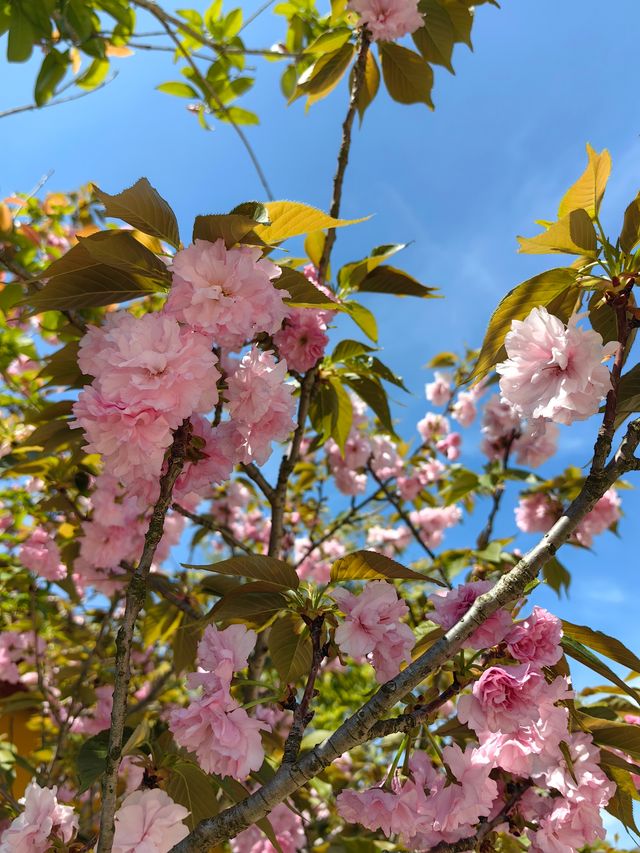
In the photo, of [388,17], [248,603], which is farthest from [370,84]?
[248,603]

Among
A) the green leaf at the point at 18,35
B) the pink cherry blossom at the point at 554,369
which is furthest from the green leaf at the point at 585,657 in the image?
the green leaf at the point at 18,35

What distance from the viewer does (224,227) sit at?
0.85 meters

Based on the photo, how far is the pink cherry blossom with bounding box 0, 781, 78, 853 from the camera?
2.75 ft

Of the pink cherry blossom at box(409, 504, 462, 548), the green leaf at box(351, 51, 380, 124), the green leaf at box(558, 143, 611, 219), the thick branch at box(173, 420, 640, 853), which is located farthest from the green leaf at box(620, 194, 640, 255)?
the pink cherry blossom at box(409, 504, 462, 548)

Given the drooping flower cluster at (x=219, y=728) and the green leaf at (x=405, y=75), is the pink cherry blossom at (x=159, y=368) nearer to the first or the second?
the drooping flower cluster at (x=219, y=728)

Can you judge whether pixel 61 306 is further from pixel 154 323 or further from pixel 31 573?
pixel 31 573

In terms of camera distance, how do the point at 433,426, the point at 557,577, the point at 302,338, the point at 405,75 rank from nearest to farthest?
the point at 302,338 → the point at 405,75 → the point at 557,577 → the point at 433,426

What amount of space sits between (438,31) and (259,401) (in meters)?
1.59

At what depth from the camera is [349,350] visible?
1.74 m

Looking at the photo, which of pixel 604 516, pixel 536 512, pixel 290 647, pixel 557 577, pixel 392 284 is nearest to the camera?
pixel 290 647

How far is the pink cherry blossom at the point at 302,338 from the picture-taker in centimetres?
156

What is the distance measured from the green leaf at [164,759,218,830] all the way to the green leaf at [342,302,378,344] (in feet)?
3.74

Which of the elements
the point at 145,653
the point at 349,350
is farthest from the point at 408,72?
the point at 145,653

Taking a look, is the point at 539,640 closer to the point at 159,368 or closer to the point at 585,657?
the point at 585,657
